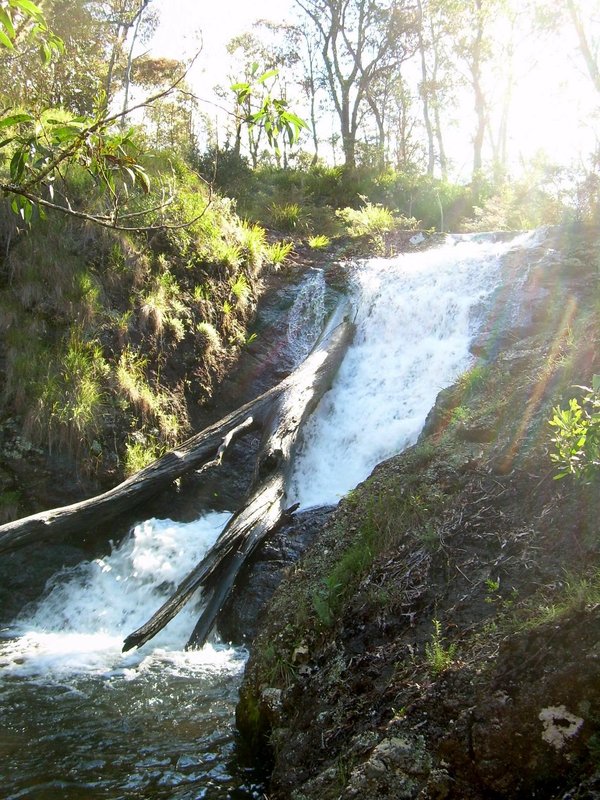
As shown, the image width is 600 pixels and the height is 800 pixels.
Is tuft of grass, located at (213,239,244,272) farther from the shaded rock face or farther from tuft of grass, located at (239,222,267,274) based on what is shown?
the shaded rock face

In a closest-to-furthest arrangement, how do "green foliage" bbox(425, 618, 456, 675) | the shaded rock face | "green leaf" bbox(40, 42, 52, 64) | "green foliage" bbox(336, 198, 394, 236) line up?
"green leaf" bbox(40, 42, 52, 64), "green foliage" bbox(425, 618, 456, 675), the shaded rock face, "green foliage" bbox(336, 198, 394, 236)

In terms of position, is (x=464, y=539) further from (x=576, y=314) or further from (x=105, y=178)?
(x=576, y=314)

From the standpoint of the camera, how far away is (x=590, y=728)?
90.6 inches

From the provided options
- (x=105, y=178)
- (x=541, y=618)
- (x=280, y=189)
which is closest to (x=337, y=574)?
(x=541, y=618)

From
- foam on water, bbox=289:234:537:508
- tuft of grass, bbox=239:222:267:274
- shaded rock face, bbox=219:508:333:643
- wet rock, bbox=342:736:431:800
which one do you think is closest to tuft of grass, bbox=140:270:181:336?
tuft of grass, bbox=239:222:267:274

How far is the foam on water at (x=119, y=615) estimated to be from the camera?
17.5ft

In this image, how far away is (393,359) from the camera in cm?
937

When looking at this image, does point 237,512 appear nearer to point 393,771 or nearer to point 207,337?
point 207,337

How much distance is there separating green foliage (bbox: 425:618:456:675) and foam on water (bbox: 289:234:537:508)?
3640mm

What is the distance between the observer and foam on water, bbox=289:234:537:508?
25.4 ft

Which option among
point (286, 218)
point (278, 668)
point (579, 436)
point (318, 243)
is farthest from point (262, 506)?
point (286, 218)

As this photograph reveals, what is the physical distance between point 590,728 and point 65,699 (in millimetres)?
3753

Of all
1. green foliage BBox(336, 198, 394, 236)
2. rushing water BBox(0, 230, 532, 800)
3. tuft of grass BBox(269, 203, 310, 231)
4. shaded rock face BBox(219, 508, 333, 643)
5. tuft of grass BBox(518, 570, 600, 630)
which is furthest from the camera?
green foliage BBox(336, 198, 394, 236)

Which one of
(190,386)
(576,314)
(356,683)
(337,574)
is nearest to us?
(356,683)
